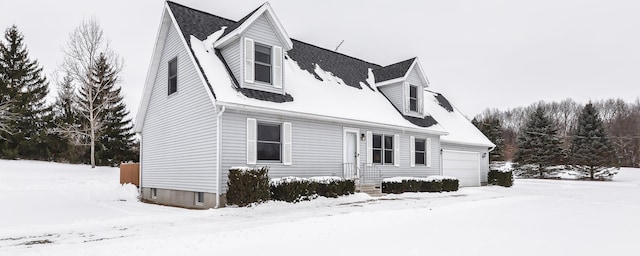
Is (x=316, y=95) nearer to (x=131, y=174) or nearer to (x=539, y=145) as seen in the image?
(x=131, y=174)

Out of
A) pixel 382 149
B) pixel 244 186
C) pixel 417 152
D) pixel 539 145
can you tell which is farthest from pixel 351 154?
Result: pixel 539 145

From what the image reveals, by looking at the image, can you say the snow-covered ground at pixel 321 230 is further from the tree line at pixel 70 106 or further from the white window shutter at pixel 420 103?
the tree line at pixel 70 106

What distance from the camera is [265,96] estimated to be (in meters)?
12.7

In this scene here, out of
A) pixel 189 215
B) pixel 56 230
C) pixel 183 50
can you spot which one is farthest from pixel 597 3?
pixel 56 230

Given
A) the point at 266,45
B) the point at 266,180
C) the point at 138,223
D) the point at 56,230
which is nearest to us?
the point at 56,230

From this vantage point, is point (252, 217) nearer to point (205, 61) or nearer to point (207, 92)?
point (207, 92)

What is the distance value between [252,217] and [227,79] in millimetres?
4865

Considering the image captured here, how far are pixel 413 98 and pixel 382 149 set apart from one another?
3.86m

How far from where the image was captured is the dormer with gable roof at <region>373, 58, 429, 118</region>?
60.1 feet

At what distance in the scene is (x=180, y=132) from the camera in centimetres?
1330

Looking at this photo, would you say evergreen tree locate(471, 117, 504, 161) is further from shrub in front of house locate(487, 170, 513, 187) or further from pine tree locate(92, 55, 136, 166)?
pine tree locate(92, 55, 136, 166)

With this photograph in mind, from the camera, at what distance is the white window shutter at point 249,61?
12.5 m

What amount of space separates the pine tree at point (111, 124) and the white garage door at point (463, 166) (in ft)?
75.0

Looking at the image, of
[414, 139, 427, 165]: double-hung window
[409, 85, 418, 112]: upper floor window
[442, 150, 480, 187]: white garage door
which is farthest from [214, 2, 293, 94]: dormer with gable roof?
[442, 150, 480, 187]: white garage door
